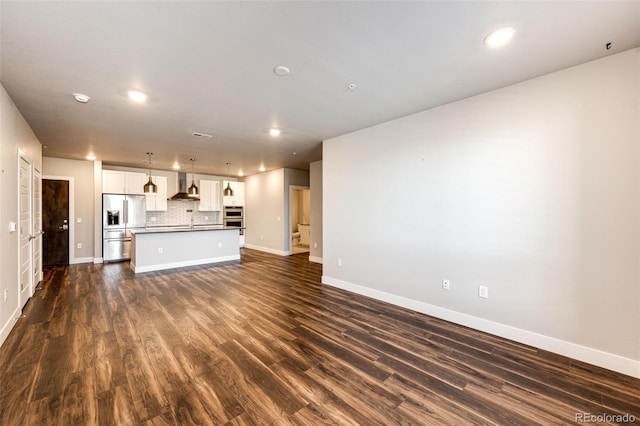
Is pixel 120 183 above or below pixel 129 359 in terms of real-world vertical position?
above

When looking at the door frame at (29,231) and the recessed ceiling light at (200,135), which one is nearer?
the door frame at (29,231)

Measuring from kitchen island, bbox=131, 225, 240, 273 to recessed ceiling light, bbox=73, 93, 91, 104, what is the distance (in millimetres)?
3390

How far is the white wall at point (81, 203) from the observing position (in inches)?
251

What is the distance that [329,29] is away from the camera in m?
1.85

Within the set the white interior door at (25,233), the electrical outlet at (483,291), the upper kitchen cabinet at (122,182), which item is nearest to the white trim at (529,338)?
the electrical outlet at (483,291)

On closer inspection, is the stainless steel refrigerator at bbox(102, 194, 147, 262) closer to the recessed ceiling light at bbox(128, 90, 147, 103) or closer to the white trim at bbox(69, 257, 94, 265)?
the white trim at bbox(69, 257, 94, 265)

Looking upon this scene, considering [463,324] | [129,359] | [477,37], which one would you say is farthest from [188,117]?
[463,324]

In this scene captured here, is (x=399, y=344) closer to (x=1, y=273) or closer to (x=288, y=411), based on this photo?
(x=288, y=411)

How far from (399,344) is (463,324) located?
0.98 meters

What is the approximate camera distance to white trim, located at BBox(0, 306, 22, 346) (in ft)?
8.52

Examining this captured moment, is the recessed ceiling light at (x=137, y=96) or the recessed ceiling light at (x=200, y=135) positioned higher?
the recessed ceiling light at (x=200, y=135)

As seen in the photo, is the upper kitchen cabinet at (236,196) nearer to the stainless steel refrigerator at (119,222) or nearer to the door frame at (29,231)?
the stainless steel refrigerator at (119,222)

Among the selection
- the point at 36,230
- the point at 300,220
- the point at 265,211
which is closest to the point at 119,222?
the point at 36,230

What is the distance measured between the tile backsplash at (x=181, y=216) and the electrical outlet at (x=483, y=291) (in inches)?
325
